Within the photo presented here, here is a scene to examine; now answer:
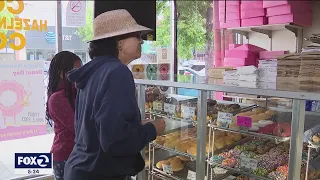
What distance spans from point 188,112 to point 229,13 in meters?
1.95

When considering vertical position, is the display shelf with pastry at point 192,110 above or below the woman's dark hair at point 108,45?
below

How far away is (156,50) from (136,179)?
231cm

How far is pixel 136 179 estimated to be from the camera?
2211 mm

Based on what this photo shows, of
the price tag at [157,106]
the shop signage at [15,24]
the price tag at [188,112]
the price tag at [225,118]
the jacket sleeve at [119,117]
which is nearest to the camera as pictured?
the jacket sleeve at [119,117]

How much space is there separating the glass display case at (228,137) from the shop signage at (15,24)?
1369 mm

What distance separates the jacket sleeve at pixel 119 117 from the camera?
1140mm

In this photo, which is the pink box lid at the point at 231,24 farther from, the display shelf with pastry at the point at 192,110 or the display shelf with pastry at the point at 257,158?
the display shelf with pastry at the point at 257,158

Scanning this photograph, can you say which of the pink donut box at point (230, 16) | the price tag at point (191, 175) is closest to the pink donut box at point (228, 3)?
the pink donut box at point (230, 16)

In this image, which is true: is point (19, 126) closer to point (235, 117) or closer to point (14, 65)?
point (14, 65)

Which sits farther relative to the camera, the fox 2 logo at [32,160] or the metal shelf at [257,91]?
the fox 2 logo at [32,160]

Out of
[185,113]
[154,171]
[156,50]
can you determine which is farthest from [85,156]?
[156,50]

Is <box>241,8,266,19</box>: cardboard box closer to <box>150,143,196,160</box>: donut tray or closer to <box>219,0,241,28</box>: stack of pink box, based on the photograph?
<box>219,0,241,28</box>: stack of pink box

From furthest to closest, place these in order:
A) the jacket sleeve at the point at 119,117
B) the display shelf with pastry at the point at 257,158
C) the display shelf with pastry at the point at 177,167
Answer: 1. the display shelf with pastry at the point at 177,167
2. the display shelf with pastry at the point at 257,158
3. the jacket sleeve at the point at 119,117

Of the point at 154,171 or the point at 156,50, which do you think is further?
the point at 156,50
